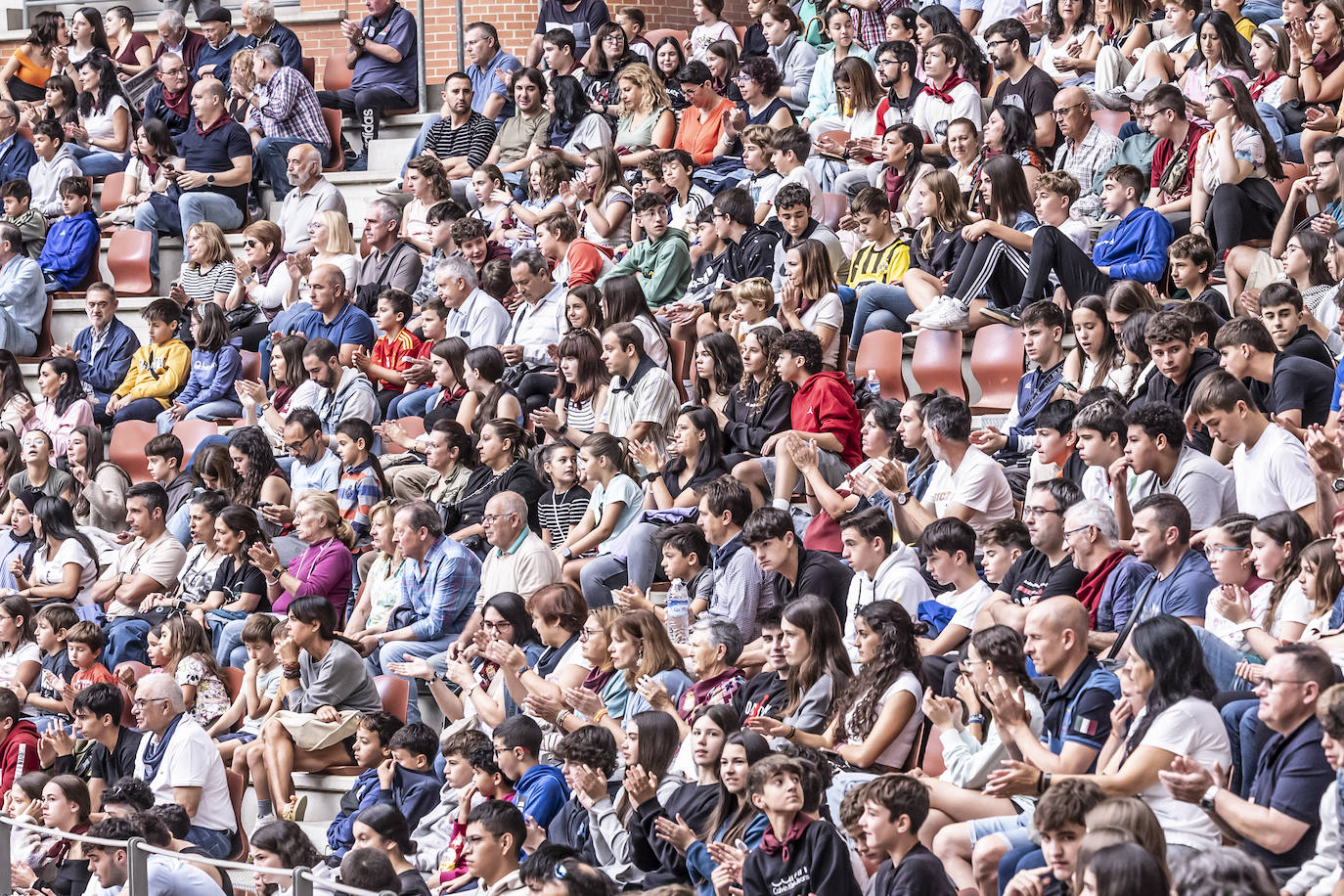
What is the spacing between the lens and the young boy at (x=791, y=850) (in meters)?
5.04

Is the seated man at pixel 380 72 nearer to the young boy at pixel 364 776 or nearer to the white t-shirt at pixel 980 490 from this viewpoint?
the young boy at pixel 364 776

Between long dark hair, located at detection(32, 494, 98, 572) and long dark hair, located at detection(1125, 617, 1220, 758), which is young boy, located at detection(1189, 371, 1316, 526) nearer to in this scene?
long dark hair, located at detection(1125, 617, 1220, 758)

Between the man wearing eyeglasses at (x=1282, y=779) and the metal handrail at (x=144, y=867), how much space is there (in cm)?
199

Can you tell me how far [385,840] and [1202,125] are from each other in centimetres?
509

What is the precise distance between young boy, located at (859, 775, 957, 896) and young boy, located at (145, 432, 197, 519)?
5.33 meters

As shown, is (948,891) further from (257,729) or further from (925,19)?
(925,19)

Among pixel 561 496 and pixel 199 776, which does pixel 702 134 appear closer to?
pixel 561 496

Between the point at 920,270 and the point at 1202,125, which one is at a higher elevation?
the point at 1202,125

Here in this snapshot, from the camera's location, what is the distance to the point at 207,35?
12477mm

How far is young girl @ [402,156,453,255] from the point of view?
10.5 metres

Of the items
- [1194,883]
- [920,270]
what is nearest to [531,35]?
[920,270]

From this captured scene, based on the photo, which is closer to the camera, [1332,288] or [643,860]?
[643,860]

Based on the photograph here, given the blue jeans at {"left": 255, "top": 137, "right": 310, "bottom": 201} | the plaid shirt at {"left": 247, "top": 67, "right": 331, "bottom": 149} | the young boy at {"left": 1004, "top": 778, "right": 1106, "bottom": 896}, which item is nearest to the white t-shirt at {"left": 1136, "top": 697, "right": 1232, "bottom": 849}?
the young boy at {"left": 1004, "top": 778, "right": 1106, "bottom": 896}

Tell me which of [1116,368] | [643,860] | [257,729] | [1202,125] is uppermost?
[1202,125]
